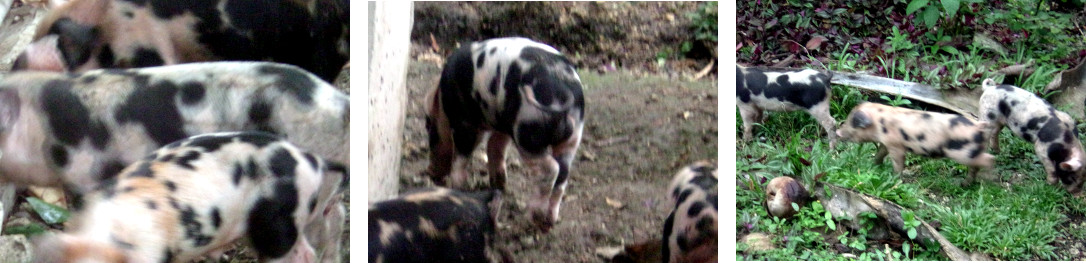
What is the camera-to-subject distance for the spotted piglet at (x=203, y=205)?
1.80 m

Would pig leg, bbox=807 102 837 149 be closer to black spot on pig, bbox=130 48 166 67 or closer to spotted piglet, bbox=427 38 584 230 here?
spotted piglet, bbox=427 38 584 230

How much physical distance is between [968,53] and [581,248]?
5.54 ft

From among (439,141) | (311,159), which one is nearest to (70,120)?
(311,159)

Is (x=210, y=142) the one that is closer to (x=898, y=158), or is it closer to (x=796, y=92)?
(x=796, y=92)

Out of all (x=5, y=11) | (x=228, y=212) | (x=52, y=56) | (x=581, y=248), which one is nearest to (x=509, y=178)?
(x=581, y=248)

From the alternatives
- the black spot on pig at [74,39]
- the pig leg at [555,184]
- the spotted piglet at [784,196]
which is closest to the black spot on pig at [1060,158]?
the spotted piglet at [784,196]

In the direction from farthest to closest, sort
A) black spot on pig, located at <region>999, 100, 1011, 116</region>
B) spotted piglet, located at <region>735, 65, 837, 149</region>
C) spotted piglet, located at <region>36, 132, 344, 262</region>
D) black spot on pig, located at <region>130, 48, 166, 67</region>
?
spotted piglet, located at <region>735, 65, 837, 149</region> → black spot on pig, located at <region>999, 100, 1011, 116</region> → black spot on pig, located at <region>130, 48, 166, 67</region> → spotted piglet, located at <region>36, 132, 344, 262</region>

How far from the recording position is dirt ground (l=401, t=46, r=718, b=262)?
7.17 ft

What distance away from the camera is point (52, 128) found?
6.55ft

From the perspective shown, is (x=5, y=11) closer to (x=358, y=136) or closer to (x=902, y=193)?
(x=358, y=136)

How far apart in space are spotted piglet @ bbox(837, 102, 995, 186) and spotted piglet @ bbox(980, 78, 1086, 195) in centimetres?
9

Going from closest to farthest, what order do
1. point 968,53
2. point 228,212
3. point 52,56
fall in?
point 228,212 < point 52,56 < point 968,53

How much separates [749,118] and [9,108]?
7.23 ft

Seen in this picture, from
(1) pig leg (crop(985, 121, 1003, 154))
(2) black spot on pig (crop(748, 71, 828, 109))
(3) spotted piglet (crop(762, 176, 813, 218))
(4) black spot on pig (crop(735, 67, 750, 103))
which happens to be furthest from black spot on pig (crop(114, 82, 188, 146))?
(1) pig leg (crop(985, 121, 1003, 154))
